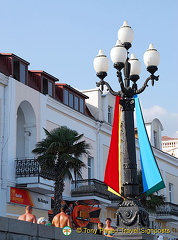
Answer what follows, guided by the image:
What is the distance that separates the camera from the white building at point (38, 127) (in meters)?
26.8

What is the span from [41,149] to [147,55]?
35.2 ft

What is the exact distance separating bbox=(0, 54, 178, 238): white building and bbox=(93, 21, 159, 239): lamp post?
11.8 meters

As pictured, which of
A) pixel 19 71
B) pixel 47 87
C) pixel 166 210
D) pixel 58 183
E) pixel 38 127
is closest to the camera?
pixel 58 183

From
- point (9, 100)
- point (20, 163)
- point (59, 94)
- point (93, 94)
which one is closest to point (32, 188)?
point (20, 163)

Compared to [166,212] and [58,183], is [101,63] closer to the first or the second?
[58,183]

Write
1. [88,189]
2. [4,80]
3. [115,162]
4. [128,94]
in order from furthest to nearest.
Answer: [88,189] → [4,80] → [115,162] → [128,94]

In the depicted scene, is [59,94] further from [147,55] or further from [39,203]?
[147,55]

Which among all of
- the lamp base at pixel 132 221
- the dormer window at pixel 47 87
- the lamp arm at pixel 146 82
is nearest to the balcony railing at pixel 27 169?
the dormer window at pixel 47 87

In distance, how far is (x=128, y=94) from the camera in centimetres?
1499

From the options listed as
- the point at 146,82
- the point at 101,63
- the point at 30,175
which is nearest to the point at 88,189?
the point at 30,175

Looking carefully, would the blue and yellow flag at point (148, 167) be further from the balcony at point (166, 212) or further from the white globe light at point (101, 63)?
the balcony at point (166, 212)

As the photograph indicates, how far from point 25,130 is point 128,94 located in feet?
49.8

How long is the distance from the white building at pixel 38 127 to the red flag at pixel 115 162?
11.3m

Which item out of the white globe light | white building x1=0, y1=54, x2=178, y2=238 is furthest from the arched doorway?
the white globe light
